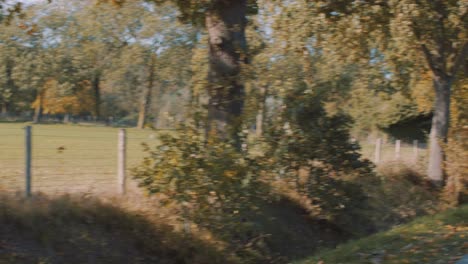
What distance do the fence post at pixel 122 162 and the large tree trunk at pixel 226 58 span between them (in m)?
2.01

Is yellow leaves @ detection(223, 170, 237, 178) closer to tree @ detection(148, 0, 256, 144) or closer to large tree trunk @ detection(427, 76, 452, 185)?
tree @ detection(148, 0, 256, 144)

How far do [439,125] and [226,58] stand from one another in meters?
10.3

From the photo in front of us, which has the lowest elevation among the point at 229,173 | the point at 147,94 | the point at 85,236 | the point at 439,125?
the point at 85,236

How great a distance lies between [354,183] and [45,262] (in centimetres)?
734

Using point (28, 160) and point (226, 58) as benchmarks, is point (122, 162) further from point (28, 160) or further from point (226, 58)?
point (226, 58)

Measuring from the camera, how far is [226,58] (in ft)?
34.0

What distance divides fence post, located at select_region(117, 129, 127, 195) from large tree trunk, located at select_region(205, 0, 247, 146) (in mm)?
2013

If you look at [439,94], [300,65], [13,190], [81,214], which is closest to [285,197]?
[300,65]

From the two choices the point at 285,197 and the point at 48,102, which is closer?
the point at 285,197

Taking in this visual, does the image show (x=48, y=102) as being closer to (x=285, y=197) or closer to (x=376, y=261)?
(x=285, y=197)

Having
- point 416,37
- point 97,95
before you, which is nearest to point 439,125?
point 416,37

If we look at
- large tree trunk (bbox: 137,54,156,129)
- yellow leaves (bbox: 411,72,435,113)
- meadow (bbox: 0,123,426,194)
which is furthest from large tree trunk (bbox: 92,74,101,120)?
meadow (bbox: 0,123,426,194)

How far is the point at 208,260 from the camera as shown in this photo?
9.62m

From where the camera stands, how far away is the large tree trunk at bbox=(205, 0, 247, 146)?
33.1ft
